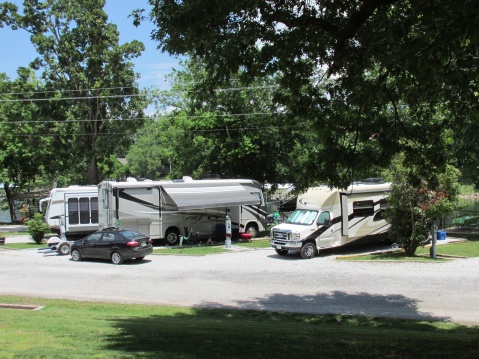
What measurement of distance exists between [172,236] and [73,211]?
6.37 m

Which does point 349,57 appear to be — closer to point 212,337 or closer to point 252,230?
point 212,337

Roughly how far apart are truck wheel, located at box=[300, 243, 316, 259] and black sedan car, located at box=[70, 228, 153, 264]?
6649mm

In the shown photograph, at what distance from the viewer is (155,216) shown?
24828 millimetres

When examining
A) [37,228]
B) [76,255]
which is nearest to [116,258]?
[76,255]

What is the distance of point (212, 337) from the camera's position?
7.61 m

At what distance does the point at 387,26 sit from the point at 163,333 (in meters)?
6.09

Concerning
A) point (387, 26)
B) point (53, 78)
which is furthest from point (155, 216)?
point (387, 26)

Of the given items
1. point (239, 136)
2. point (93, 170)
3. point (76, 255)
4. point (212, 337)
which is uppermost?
point (239, 136)

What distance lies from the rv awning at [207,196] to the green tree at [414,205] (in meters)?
8.68

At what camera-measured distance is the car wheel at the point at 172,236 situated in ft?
84.2

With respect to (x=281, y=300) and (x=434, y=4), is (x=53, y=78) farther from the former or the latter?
(x=434, y=4)

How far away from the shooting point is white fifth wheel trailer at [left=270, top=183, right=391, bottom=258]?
2050cm

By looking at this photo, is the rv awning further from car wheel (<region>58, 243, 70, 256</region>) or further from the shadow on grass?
the shadow on grass

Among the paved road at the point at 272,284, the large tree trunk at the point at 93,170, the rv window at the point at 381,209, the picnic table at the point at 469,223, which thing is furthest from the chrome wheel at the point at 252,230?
the picnic table at the point at 469,223
